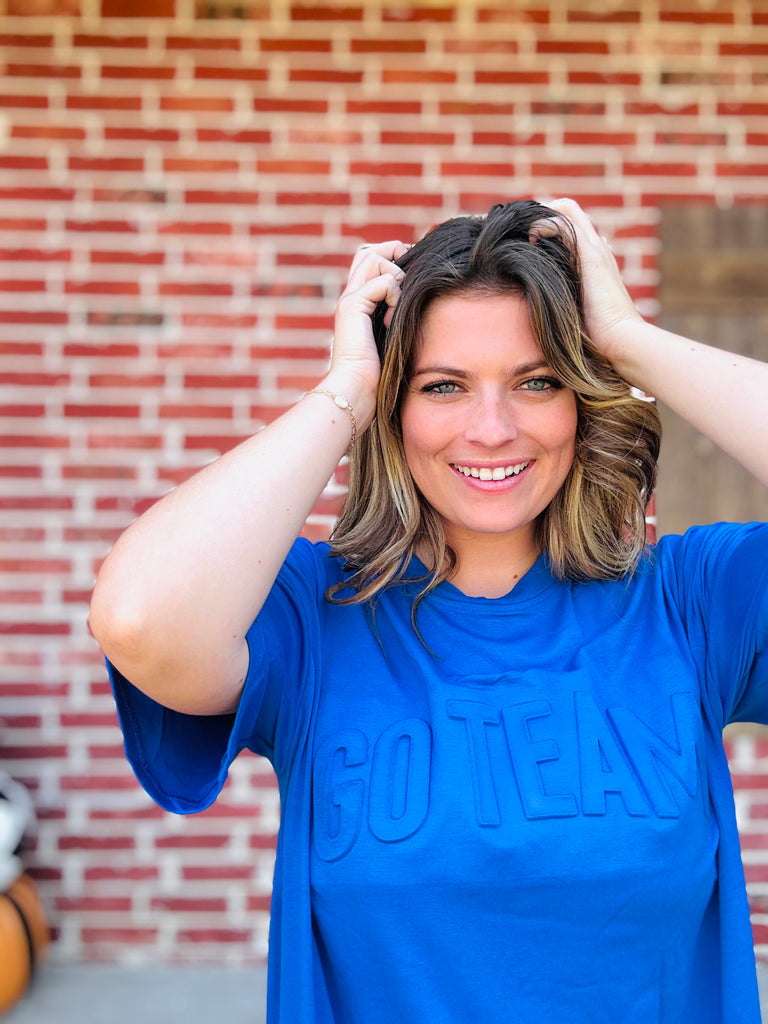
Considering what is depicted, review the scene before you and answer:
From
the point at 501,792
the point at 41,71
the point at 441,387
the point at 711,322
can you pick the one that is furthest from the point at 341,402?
the point at 41,71

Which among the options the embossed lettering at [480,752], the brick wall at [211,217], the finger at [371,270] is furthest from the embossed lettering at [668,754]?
the brick wall at [211,217]

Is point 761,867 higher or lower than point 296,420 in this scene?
lower

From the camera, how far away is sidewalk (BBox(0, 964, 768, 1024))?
316 cm

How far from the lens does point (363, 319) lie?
1.58 metres

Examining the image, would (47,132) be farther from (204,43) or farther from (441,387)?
(441,387)

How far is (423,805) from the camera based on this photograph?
4.31 ft

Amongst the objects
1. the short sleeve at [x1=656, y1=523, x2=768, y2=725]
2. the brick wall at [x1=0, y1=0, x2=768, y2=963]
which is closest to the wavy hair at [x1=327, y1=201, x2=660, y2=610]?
the short sleeve at [x1=656, y1=523, x2=768, y2=725]

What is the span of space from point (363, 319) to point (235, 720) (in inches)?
24.5

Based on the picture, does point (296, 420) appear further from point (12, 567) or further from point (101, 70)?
point (101, 70)

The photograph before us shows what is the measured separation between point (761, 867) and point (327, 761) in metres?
2.57

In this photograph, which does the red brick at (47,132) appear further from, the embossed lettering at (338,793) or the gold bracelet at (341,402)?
the embossed lettering at (338,793)

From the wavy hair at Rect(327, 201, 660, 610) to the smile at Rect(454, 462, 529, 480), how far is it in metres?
0.13

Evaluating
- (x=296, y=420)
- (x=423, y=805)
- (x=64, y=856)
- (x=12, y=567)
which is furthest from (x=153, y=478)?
(x=423, y=805)

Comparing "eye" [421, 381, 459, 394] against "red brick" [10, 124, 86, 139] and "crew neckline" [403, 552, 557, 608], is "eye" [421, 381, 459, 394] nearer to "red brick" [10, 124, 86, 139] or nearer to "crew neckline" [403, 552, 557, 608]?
"crew neckline" [403, 552, 557, 608]
